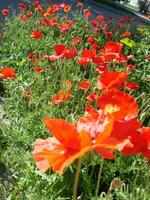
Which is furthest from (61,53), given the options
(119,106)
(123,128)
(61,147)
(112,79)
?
(61,147)

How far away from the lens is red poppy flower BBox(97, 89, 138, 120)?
1.67 metres

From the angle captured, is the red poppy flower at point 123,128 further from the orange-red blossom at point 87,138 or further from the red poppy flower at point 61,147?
the red poppy flower at point 61,147

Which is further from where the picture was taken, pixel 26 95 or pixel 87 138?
pixel 26 95

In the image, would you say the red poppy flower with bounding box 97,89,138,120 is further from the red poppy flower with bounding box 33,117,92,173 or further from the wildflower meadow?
the red poppy flower with bounding box 33,117,92,173

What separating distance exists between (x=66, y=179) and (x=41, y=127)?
2.28 feet

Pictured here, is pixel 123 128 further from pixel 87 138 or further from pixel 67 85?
pixel 67 85

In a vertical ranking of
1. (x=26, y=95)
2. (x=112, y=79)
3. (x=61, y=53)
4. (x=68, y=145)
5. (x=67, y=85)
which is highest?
(x=68, y=145)

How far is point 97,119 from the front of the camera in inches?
66.4

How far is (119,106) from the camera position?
1758mm

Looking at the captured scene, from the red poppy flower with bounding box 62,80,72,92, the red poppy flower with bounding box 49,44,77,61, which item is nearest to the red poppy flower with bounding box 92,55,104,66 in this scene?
the red poppy flower with bounding box 49,44,77,61

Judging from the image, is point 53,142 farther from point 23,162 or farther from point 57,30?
point 57,30

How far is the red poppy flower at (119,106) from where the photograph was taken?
5.48ft

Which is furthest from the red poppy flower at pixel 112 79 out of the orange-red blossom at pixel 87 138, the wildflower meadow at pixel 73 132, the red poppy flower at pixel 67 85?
the red poppy flower at pixel 67 85

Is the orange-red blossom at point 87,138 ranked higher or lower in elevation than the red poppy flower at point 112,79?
higher
